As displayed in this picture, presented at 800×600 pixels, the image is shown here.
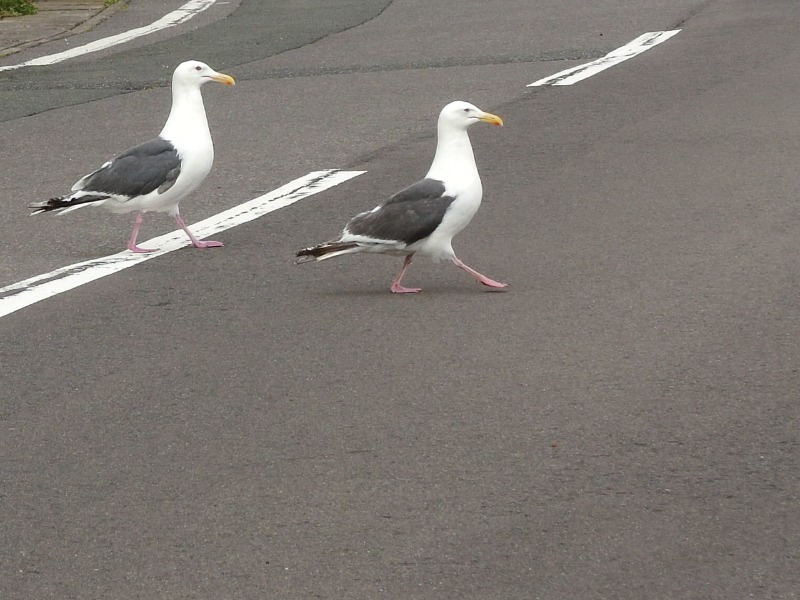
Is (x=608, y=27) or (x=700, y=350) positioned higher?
(x=700, y=350)

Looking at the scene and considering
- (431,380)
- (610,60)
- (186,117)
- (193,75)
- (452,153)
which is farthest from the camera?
(610,60)

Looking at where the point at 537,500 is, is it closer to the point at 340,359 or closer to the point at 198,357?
the point at 340,359

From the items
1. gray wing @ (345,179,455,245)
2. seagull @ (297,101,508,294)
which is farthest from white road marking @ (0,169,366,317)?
gray wing @ (345,179,455,245)

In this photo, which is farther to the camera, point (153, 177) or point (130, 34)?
point (130, 34)

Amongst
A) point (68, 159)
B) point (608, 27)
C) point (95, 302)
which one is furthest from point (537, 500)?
point (608, 27)

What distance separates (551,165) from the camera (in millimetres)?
10195

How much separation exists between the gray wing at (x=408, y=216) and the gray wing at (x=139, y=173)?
1.50 metres

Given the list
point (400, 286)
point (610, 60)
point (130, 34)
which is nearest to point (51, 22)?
point (130, 34)

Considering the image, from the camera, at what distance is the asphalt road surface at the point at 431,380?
4391 millimetres

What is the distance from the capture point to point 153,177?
8250 millimetres

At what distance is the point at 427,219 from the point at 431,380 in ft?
4.51

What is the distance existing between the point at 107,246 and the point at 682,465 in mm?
4665

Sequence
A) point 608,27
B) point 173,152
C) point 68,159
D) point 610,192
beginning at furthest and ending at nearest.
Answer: point 608,27, point 68,159, point 610,192, point 173,152

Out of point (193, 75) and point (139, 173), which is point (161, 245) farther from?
point (193, 75)
